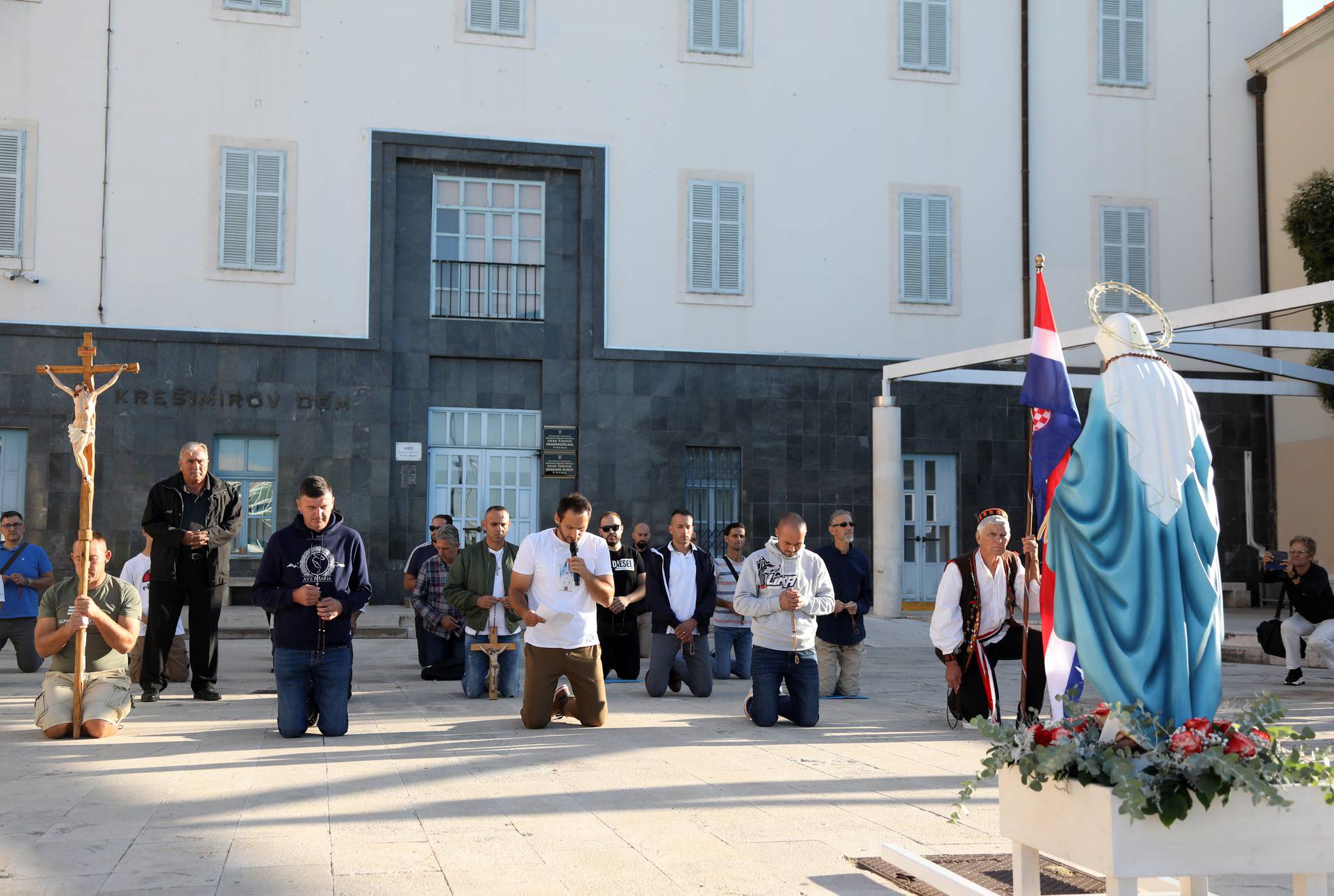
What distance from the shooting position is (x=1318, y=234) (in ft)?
70.7

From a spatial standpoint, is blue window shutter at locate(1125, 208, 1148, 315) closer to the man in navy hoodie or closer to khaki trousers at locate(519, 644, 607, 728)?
khaki trousers at locate(519, 644, 607, 728)

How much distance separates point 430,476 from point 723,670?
31.8 ft

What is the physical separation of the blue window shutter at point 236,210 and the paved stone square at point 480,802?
11851mm

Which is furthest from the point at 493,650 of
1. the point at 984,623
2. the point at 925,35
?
the point at 925,35

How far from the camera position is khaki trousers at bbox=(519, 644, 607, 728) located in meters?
9.56

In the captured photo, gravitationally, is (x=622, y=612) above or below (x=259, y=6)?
below

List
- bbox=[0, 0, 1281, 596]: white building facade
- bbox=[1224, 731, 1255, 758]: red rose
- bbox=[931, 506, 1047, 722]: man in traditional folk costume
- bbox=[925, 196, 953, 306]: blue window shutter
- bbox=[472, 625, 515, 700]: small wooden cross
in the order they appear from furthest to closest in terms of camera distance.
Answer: bbox=[925, 196, 953, 306]: blue window shutter
bbox=[0, 0, 1281, 596]: white building facade
bbox=[472, 625, 515, 700]: small wooden cross
bbox=[931, 506, 1047, 722]: man in traditional folk costume
bbox=[1224, 731, 1255, 758]: red rose

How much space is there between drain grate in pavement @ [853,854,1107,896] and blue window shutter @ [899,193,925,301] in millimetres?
18753

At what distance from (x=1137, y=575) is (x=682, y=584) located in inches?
296

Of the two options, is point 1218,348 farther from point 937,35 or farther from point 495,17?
point 495,17

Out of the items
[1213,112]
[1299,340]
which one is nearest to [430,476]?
[1299,340]

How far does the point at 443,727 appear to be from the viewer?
9.64 meters

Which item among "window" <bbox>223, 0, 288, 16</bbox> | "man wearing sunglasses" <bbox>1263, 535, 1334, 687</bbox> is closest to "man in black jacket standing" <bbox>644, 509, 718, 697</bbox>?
"man wearing sunglasses" <bbox>1263, 535, 1334, 687</bbox>

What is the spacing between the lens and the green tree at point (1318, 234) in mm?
21406
